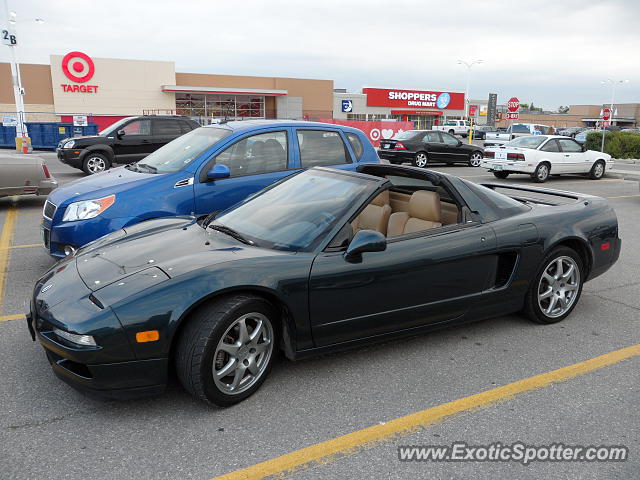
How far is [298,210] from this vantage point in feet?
12.2

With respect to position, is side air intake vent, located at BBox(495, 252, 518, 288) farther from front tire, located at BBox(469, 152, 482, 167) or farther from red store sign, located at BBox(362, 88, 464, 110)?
red store sign, located at BBox(362, 88, 464, 110)

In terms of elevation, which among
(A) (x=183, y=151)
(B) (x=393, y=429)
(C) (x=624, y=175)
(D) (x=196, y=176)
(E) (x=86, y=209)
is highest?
(A) (x=183, y=151)

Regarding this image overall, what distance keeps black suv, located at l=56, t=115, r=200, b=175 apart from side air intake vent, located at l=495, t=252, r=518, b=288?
12494 millimetres

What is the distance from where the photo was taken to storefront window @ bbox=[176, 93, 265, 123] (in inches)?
1715

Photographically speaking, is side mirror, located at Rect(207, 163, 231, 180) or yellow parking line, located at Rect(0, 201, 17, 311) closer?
side mirror, located at Rect(207, 163, 231, 180)

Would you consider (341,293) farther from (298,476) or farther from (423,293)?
(298,476)

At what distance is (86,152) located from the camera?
553 inches

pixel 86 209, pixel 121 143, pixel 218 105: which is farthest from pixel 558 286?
pixel 218 105

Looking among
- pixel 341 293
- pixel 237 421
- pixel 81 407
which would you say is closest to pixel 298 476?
pixel 237 421

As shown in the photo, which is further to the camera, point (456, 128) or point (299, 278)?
point (456, 128)

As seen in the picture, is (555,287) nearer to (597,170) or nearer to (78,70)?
(597,170)

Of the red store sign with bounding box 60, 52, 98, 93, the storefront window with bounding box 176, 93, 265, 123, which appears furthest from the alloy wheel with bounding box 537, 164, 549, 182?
the red store sign with bounding box 60, 52, 98, 93

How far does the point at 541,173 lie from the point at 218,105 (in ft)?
114

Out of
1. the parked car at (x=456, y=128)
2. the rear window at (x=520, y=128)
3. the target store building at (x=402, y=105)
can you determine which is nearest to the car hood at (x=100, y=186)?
the rear window at (x=520, y=128)
